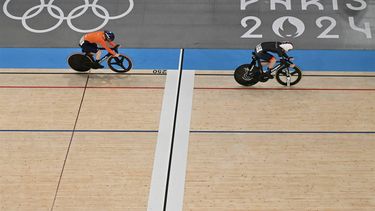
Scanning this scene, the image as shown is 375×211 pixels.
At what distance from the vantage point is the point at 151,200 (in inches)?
344

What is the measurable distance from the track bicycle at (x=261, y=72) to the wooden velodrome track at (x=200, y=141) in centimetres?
A: 17

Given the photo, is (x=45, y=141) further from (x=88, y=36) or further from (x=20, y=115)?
(x=88, y=36)

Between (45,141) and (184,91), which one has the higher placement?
(184,91)

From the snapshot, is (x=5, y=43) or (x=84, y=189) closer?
(x=84, y=189)

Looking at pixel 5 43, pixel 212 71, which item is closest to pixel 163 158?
pixel 212 71

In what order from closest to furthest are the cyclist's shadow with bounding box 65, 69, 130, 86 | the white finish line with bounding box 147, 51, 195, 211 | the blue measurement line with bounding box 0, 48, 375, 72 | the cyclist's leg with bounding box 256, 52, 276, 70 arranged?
1. the white finish line with bounding box 147, 51, 195, 211
2. the cyclist's leg with bounding box 256, 52, 276, 70
3. the cyclist's shadow with bounding box 65, 69, 130, 86
4. the blue measurement line with bounding box 0, 48, 375, 72

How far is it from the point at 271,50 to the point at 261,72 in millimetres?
481

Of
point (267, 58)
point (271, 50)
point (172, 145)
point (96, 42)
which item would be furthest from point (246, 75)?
Answer: point (96, 42)

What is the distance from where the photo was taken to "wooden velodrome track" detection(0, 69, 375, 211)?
8836 millimetres

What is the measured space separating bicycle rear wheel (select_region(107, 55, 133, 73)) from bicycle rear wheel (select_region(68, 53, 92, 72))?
0.40 meters

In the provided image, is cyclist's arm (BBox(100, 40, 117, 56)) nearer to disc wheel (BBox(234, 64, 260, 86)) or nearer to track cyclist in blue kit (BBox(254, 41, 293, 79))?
disc wheel (BBox(234, 64, 260, 86))

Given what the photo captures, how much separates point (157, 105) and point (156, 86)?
1.82ft

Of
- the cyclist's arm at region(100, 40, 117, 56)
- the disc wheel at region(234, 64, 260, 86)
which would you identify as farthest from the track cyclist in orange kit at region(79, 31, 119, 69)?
the disc wheel at region(234, 64, 260, 86)

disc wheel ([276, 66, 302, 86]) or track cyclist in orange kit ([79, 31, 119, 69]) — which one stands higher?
track cyclist in orange kit ([79, 31, 119, 69])
